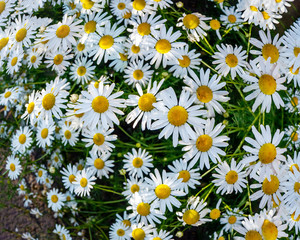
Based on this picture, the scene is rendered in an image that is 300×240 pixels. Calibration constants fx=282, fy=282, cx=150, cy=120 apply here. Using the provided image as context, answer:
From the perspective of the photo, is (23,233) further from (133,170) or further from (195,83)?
(195,83)

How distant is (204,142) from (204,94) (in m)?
0.30

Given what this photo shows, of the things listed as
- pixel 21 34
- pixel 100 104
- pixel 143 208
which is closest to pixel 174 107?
pixel 100 104

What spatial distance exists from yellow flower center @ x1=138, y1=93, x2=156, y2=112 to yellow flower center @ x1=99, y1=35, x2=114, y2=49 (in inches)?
23.4

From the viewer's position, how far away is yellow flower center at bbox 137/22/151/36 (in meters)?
2.05

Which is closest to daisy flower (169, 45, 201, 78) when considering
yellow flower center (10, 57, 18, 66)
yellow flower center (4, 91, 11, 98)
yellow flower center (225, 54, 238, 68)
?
yellow flower center (225, 54, 238, 68)

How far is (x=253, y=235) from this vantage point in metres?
1.73

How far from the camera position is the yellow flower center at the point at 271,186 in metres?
1.69

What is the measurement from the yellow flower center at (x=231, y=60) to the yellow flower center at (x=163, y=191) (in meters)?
0.96

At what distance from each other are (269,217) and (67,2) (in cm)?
231

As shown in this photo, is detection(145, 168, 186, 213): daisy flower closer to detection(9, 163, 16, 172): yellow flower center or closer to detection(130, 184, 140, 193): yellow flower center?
detection(130, 184, 140, 193): yellow flower center

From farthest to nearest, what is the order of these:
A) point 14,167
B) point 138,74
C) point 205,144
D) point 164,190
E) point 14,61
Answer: point 14,167 < point 14,61 < point 138,74 < point 164,190 < point 205,144

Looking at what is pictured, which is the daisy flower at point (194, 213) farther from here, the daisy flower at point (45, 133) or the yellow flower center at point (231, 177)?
the daisy flower at point (45, 133)

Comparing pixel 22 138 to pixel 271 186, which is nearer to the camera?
pixel 271 186

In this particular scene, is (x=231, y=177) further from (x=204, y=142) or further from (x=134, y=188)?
(x=134, y=188)
